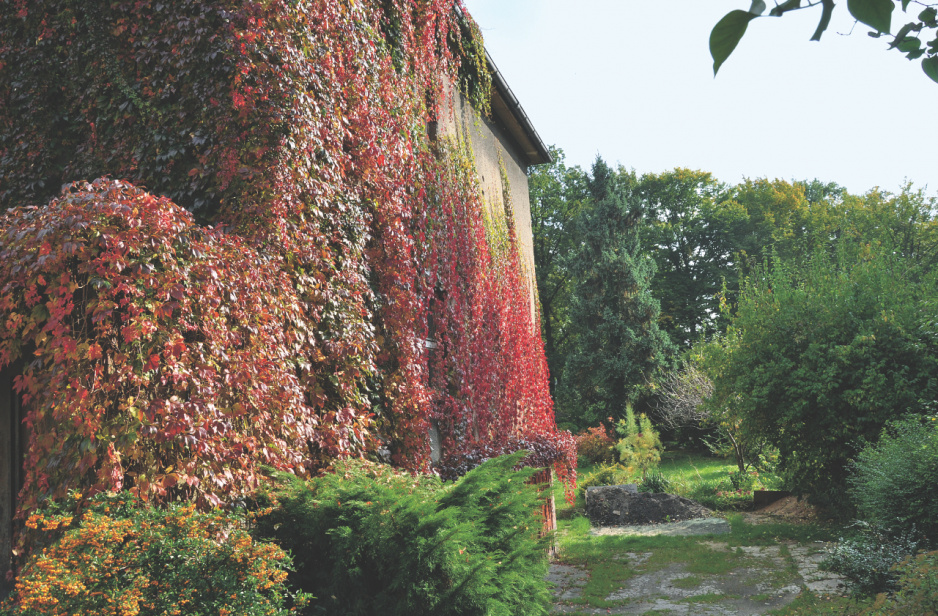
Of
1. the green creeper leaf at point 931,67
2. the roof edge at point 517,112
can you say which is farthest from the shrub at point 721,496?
the green creeper leaf at point 931,67

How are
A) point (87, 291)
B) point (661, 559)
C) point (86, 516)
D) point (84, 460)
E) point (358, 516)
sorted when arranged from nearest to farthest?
point (86, 516) < point (84, 460) < point (87, 291) < point (358, 516) < point (661, 559)

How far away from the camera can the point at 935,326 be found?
9.22 meters

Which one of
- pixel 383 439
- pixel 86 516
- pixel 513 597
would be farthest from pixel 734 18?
pixel 383 439

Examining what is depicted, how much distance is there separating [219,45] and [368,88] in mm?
1476

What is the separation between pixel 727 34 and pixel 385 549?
2.91 m

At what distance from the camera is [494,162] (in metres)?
10.3

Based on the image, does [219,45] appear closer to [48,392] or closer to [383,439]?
[48,392]

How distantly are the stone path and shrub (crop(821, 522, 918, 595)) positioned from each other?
0.26 m

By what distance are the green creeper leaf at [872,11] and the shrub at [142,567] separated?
101 inches

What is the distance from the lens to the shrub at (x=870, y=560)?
5426 millimetres

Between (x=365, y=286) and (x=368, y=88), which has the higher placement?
(x=368, y=88)

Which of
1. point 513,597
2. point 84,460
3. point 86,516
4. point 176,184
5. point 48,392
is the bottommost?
point 513,597

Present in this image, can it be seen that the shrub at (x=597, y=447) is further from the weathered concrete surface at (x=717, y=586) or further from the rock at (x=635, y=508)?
the weathered concrete surface at (x=717, y=586)

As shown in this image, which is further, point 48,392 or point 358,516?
point 358,516
